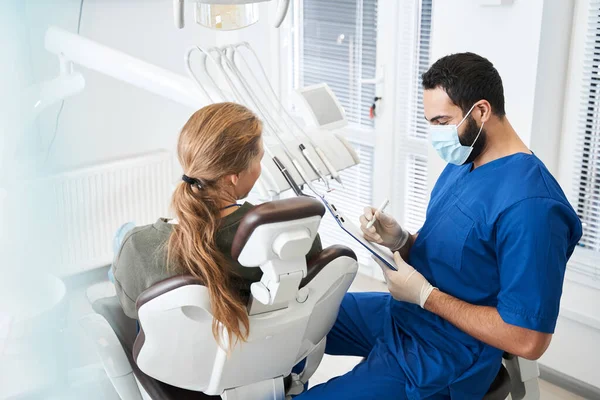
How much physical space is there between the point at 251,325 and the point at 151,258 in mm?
248

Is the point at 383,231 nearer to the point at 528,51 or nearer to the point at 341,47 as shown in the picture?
the point at 528,51

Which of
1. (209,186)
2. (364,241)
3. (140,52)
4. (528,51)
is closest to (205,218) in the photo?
(209,186)

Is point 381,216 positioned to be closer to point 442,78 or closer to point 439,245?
point 439,245

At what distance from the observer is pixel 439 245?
1611mm

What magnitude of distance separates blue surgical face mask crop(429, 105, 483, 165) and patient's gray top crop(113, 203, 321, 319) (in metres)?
0.56

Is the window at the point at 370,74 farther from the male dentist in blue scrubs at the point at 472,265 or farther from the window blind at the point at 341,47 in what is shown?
the male dentist in blue scrubs at the point at 472,265

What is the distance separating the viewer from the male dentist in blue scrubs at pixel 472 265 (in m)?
1.40

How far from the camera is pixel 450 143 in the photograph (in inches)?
62.3

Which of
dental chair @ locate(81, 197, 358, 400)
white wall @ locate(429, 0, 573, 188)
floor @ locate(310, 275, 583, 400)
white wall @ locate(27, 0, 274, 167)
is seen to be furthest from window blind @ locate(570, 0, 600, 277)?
white wall @ locate(27, 0, 274, 167)

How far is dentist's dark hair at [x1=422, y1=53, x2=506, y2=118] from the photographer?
154cm

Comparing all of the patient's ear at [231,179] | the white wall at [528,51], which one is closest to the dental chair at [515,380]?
the patient's ear at [231,179]

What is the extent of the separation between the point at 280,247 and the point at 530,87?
1.55 m

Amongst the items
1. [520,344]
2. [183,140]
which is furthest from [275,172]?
[520,344]

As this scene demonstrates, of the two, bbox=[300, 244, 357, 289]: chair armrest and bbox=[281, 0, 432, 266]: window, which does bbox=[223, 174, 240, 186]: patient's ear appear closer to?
bbox=[300, 244, 357, 289]: chair armrest
